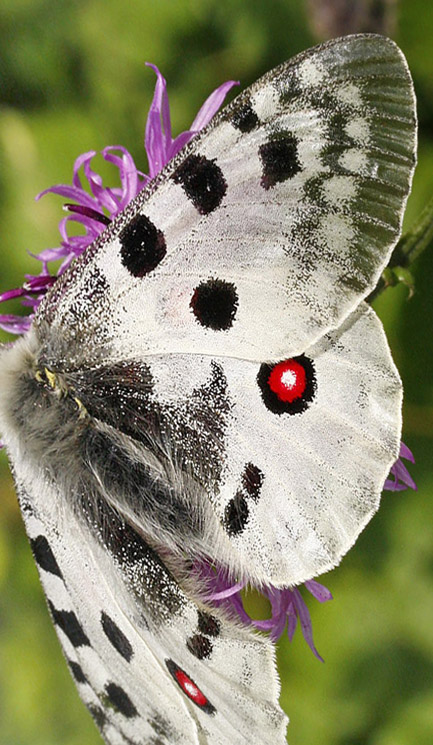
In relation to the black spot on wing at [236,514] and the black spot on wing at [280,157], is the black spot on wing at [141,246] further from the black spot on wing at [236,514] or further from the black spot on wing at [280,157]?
the black spot on wing at [236,514]

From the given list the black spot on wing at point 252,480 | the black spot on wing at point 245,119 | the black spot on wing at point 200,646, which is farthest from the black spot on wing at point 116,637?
the black spot on wing at point 245,119

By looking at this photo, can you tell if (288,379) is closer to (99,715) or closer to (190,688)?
(190,688)

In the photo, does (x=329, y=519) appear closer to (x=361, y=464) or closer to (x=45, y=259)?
(x=361, y=464)

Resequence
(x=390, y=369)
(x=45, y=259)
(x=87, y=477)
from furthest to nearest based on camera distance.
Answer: (x=45, y=259)
(x=87, y=477)
(x=390, y=369)

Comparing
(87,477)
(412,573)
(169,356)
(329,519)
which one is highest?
(169,356)

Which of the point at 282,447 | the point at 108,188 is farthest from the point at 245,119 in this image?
the point at 108,188

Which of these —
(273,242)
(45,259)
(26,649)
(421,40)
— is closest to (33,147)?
(45,259)

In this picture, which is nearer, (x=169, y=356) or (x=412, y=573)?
(x=169, y=356)
